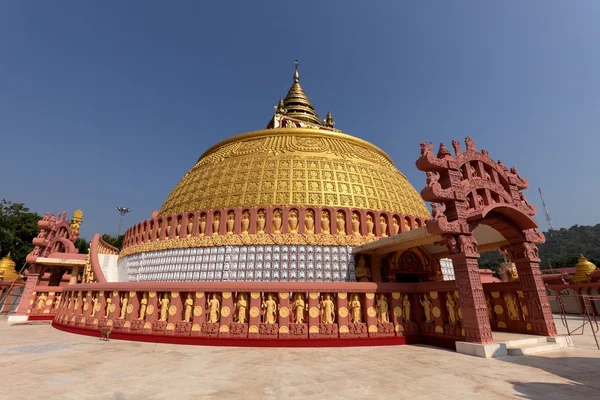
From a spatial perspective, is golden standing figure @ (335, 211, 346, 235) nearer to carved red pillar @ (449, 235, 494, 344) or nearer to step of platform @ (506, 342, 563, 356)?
carved red pillar @ (449, 235, 494, 344)

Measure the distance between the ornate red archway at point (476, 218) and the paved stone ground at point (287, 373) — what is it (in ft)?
4.43

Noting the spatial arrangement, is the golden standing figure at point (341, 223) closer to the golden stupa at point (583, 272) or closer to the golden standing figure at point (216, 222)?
the golden standing figure at point (216, 222)

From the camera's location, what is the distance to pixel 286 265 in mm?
15570

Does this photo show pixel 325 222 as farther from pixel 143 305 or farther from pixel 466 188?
pixel 143 305

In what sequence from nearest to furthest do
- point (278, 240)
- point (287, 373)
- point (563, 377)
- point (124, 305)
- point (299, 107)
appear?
point (563, 377) < point (287, 373) < point (124, 305) < point (278, 240) < point (299, 107)

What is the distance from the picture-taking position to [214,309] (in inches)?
405

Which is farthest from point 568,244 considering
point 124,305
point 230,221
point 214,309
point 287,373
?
point 124,305

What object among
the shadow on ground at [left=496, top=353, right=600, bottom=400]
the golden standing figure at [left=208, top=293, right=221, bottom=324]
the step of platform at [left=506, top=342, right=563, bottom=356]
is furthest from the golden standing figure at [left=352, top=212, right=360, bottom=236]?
the shadow on ground at [left=496, top=353, right=600, bottom=400]

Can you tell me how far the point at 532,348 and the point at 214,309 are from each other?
31.9 ft

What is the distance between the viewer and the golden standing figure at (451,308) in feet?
31.4

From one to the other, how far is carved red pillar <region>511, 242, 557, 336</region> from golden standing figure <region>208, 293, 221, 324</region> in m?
10.6

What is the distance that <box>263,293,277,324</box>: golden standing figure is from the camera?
10023 millimetres

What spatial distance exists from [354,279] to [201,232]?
9015 millimetres

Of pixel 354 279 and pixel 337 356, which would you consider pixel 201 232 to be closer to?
pixel 354 279
